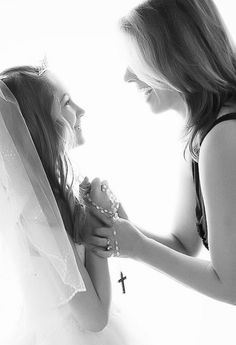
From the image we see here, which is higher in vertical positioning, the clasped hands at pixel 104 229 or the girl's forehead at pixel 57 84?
the girl's forehead at pixel 57 84

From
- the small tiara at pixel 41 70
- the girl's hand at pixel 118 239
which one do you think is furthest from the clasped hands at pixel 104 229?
the small tiara at pixel 41 70

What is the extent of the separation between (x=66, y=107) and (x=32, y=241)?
1.10 feet

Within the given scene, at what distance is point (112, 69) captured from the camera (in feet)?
5.45

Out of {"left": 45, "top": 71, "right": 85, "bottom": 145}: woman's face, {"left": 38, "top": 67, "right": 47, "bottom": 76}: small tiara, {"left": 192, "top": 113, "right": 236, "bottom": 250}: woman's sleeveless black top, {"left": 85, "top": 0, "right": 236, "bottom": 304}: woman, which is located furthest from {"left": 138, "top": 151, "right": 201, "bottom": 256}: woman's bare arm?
{"left": 38, "top": 67, "right": 47, "bottom": 76}: small tiara

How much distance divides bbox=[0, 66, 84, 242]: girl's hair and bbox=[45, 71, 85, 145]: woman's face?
0.05 ft

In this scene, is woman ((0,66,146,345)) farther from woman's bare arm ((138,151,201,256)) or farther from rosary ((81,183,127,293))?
woman's bare arm ((138,151,201,256))

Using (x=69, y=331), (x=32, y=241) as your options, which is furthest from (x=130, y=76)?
(x=69, y=331)

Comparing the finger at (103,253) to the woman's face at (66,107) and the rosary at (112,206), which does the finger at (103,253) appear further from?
the woman's face at (66,107)

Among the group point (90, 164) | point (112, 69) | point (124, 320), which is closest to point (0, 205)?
point (124, 320)

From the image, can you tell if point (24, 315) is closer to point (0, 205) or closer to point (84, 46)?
point (0, 205)

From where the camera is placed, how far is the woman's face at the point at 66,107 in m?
1.22

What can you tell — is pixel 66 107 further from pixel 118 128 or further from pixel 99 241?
pixel 118 128

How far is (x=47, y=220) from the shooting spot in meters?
1.08

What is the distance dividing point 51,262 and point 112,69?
78 centimetres
